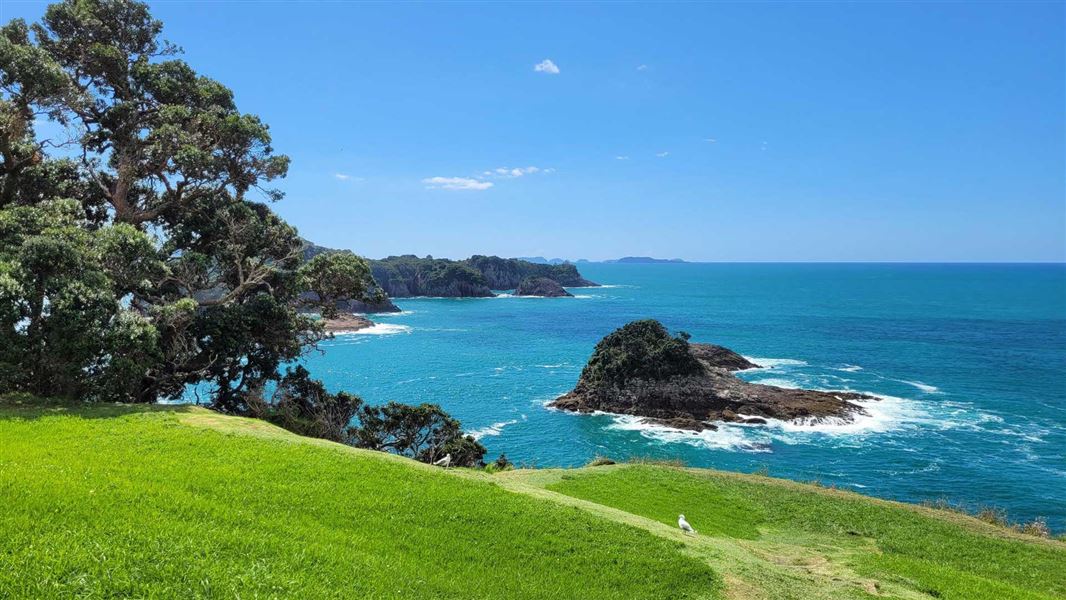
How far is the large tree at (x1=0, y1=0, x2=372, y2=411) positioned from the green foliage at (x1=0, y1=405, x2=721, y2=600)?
336 cm

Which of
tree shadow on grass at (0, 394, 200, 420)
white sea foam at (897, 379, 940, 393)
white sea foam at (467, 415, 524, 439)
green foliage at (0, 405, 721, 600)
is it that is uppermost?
tree shadow on grass at (0, 394, 200, 420)

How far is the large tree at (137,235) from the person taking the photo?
18.3 meters

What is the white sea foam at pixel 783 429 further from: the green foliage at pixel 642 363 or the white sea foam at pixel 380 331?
the white sea foam at pixel 380 331

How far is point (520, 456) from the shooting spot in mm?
42938

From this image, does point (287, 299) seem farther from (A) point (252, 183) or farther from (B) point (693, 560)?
(B) point (693, 560)

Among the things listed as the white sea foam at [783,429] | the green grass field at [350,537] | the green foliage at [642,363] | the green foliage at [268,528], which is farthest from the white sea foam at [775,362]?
the green foliage at [268,528]

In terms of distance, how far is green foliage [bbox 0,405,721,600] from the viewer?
8.36 m

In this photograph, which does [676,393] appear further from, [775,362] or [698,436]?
[775,362]

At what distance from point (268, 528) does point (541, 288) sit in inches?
6852

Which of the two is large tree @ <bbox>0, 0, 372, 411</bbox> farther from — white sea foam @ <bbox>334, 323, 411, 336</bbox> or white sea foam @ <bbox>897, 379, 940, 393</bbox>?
white sea foam @ <bbox>334, 323, 411, 336</bbox>

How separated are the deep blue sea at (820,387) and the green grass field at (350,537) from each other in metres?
18.7

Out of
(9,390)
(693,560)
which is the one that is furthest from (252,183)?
(693,560)

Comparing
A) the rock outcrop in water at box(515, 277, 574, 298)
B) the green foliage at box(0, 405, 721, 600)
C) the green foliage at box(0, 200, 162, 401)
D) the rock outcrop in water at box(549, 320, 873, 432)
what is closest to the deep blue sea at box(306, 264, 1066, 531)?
the rock outcrop in water at box(549, 320, 873, 432)

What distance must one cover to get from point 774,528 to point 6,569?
20.6 meters
